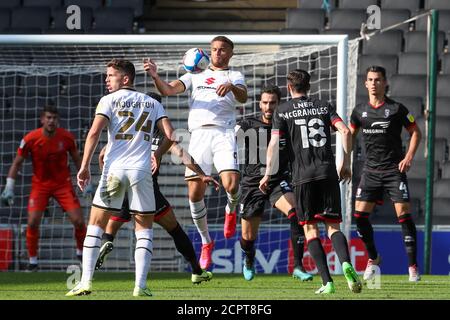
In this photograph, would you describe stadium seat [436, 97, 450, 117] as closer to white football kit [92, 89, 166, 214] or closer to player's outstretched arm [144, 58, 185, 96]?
player's outstretched arm [144, 58, 185, 96]

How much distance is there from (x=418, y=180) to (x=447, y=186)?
1.42ft

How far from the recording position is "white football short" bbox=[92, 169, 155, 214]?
9.30m

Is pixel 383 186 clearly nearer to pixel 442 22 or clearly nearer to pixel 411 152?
pixel 411 152

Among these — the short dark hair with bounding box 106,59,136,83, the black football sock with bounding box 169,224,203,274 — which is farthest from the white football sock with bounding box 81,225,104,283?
the black football sock with bounding box 169,224,203,274

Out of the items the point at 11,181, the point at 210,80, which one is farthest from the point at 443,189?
the point at 210,80

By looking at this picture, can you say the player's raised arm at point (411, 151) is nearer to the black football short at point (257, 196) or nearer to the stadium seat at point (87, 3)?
the black football short at point (257, 196)

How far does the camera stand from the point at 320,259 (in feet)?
32.2

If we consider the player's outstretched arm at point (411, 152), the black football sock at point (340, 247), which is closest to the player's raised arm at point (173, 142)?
the black football sock at point (340, 247)

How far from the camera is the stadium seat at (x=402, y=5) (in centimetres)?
1944

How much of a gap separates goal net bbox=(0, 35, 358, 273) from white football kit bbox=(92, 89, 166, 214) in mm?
4674

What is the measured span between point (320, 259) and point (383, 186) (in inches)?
114

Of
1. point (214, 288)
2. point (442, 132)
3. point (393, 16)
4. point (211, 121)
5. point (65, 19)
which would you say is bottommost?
point (214, 288)

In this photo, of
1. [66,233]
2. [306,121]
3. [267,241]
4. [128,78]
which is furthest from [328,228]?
[66,233]

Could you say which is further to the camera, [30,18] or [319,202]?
[30,18]
